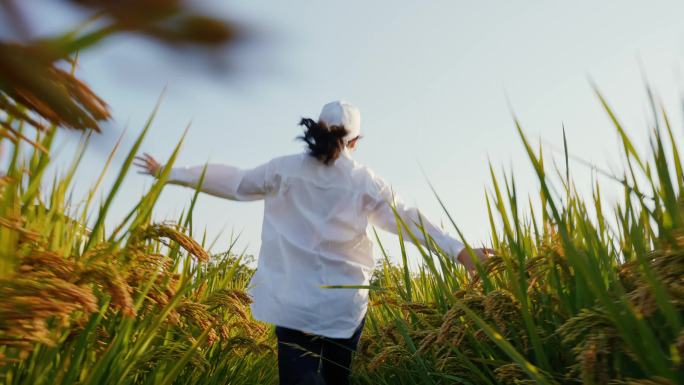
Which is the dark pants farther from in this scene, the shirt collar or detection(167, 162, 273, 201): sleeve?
the shirt collar

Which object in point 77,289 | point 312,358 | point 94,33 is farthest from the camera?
point 312,358

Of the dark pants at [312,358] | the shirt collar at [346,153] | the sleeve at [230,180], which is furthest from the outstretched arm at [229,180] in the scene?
the dark pants at [312,358]

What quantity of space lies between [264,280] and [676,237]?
253 centimetres

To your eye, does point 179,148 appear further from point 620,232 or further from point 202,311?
point 620,232

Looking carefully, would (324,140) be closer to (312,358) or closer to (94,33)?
(312,358)

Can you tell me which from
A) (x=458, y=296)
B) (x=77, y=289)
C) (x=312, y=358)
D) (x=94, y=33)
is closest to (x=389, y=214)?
(x=312, y=358)

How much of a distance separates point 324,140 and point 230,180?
1.77 feet

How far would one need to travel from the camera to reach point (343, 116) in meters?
3.78

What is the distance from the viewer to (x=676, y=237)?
126 cm

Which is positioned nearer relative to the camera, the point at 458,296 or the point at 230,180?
the point at 458,296

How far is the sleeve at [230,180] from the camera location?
3.65 metres

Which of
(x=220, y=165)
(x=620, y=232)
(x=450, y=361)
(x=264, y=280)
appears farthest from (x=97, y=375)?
(x=220, y=165)

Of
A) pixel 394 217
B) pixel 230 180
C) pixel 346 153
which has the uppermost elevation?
pixel 346 153

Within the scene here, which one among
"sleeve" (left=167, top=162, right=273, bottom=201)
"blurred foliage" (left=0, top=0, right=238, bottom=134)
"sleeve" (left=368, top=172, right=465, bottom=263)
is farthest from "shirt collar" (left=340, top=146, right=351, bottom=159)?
"blurred foliage" (left=0, top=0, right=238, bottom=134)
